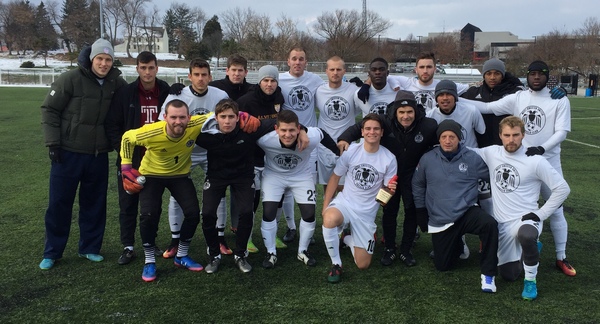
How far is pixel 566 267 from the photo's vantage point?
167 inches

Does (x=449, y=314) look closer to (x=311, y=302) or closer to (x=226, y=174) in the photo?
(x=311, y=302)

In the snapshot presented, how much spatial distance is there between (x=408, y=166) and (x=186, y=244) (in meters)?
2.27

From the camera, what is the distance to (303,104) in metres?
5.28

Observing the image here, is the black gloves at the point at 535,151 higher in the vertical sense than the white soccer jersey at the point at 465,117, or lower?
lower

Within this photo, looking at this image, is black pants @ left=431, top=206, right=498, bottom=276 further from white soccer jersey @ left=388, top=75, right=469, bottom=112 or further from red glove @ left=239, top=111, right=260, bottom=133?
red glove @ left=239, top=111, right=260, bottom=133

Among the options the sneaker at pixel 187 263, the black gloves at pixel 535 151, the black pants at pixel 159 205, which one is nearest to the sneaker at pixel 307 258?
the sneaker at pixel 187 263

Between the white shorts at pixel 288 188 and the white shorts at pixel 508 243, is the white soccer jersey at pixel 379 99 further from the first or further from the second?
the white shorts at pixel 508 243

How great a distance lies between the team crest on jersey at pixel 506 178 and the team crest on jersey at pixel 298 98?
2181 millimetres

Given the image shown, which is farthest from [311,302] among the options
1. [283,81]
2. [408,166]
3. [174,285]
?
[283,81]

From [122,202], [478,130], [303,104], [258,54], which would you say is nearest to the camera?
[122,202]

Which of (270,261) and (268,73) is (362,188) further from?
(268,73)

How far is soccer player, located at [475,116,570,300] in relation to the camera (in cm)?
391

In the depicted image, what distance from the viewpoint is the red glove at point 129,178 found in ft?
13.3

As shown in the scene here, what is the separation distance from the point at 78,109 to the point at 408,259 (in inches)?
135
